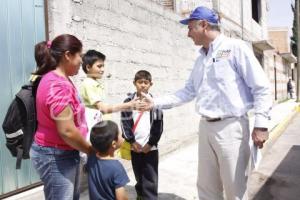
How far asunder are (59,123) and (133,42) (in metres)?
4.10

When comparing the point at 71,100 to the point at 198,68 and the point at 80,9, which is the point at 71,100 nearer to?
the point at 198,68

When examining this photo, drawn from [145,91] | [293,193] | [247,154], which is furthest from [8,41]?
[293,193]

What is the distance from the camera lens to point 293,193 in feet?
17.5

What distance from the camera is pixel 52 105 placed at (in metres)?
2.44

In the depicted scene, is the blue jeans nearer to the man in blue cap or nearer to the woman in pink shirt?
the woman in pink shirt

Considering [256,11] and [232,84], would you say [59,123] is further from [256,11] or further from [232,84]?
[256,11]

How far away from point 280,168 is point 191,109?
2.57m

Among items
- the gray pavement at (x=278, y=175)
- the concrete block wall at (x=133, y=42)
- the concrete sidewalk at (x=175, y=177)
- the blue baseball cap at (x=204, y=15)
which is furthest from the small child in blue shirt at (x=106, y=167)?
the gray pavement at (x=278, y=175)

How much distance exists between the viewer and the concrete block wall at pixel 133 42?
16.4 feet

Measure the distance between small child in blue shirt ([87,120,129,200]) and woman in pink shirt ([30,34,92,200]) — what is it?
9 centimetres

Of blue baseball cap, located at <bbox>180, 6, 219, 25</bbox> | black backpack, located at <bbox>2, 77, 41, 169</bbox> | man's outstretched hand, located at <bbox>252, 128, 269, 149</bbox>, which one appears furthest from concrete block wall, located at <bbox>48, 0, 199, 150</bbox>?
man's outstretched hand, located at <bbox>252, 128, 269, 149</bbox>

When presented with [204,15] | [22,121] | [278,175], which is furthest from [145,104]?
[278,175]

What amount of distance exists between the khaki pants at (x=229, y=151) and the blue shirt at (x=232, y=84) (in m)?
0.11

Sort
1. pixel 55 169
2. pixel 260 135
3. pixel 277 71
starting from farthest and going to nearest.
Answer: pixel 277 71 → pixel 260 135 → pixel 55 169
